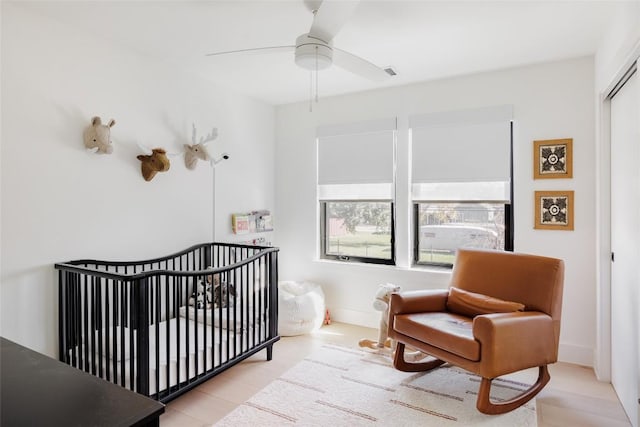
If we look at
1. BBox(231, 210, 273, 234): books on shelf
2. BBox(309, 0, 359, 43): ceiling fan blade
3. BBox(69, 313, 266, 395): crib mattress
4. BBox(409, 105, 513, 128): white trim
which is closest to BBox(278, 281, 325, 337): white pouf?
BBox(69, 313, 266, 395): crib mattress

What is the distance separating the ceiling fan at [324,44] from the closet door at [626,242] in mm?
1454

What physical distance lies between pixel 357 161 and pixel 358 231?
28.5 inches

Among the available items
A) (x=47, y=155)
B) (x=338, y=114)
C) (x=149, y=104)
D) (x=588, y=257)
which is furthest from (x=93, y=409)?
(x=338, y=114)

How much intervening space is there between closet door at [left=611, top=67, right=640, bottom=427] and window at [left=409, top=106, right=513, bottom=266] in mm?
799

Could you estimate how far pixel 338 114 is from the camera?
391 cm

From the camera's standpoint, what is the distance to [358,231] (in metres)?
3.97

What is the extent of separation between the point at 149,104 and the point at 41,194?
103cm

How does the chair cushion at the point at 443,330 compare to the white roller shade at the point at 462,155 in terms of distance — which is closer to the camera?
the chair cushion at the point at 443,330

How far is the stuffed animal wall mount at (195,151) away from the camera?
10.5ft

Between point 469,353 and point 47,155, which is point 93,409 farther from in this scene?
point 47,155

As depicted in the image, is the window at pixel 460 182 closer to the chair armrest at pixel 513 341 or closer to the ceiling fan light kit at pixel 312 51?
the chair armrest at pixel 513 341

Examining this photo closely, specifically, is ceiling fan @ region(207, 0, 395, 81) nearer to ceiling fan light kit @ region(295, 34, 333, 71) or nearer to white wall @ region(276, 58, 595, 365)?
ceiling fan light kit @ region(295, 34, 333, 71)

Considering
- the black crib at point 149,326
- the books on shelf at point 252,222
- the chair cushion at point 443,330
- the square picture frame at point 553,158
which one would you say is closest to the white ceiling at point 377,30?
the square picture frame at point 553,158

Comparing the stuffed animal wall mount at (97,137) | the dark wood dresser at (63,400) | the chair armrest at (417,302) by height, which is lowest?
the chair armrest at (417,302)
